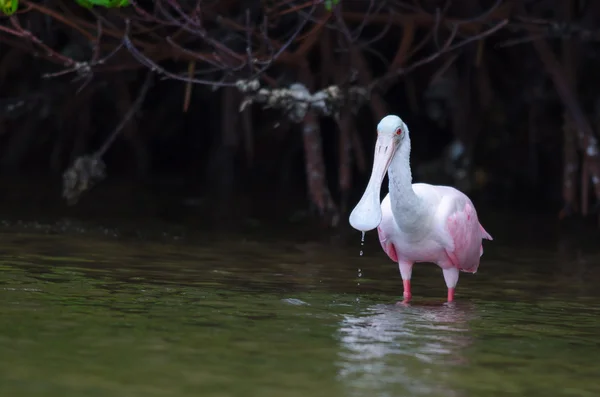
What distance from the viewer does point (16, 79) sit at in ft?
34.3

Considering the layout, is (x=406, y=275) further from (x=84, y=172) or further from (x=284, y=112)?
(x=84, y=172)

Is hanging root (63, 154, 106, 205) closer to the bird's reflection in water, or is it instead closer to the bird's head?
the bird's head

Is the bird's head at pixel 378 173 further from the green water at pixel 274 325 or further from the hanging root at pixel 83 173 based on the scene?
the hanging root at pixel 83 173

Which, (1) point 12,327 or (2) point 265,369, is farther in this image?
(1) point 12,327

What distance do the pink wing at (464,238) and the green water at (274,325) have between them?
16cm

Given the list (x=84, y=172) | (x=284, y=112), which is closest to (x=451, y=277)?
(x=284, y=112)

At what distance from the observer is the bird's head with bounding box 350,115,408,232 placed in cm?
508

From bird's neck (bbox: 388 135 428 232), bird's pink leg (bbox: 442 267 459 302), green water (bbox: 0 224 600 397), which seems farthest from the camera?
bird's pink leg (bbox: 442 267 459 302)

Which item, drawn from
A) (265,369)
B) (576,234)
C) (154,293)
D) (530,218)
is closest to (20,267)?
(154,293)

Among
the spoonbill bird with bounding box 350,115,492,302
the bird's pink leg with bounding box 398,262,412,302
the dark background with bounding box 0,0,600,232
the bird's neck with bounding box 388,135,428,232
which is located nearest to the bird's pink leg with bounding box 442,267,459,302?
the spoonbill bird with bounding box 350,115,492,302

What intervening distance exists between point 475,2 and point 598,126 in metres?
1.38

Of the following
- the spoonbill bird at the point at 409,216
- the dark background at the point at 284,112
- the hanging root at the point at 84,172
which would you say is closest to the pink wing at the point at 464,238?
the spoonbill bird at the point at 409,216

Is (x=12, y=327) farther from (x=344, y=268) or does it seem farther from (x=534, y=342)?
(x=344, y=268)

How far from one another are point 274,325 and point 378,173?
3.39ft
